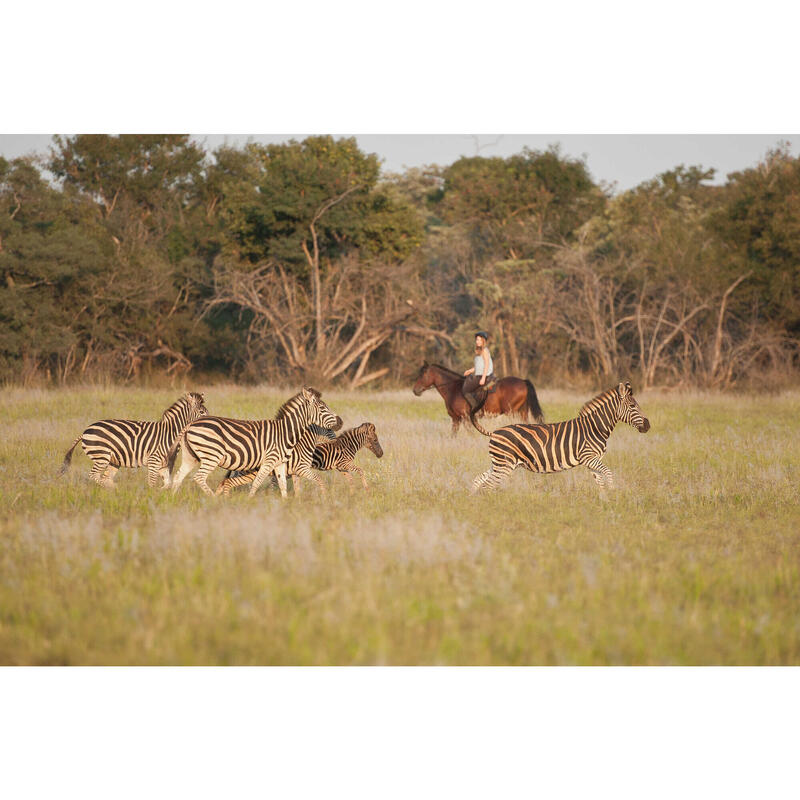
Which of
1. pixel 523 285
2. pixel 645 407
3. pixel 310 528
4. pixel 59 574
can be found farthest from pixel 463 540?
pixel 523 285

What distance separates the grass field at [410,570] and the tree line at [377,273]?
51.1 ft

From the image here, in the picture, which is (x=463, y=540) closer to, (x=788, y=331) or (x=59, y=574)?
(x=59, y=574)

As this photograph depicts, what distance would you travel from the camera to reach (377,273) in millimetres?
26328

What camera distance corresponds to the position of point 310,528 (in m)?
7.43

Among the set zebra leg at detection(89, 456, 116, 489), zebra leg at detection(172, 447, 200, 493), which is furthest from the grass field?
zebra leg at detection(89, 456, 116, 489)

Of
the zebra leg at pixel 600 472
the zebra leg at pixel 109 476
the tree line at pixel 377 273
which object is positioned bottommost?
the zebra leg at pixel 109 476

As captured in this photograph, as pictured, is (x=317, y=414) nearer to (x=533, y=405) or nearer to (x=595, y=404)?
(x=595, y=404)

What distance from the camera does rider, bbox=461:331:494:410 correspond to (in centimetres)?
1385

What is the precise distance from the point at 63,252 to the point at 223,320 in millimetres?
7153

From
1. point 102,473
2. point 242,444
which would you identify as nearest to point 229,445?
point 242,444

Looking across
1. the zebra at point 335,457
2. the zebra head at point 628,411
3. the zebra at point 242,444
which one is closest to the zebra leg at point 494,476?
the zebra at point 335,457

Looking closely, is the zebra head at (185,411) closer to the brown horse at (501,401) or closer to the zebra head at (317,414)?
the zebra head at (317,414)

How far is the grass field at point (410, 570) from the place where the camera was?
16.9 feet

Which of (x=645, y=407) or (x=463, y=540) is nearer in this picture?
(x=463, y=540)
